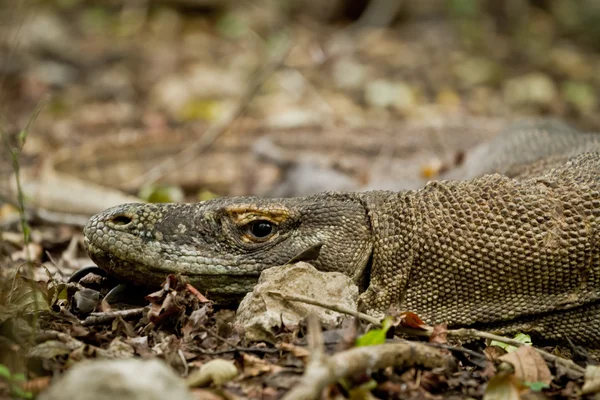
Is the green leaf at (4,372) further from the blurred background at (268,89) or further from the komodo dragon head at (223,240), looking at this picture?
the blurred background at (268,89)

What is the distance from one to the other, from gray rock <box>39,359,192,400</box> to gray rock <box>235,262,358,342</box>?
121 cm

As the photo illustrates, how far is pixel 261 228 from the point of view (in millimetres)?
4453

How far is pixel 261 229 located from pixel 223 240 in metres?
0.23

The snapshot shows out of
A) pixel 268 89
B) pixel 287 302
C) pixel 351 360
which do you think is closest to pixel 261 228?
pixel 287 302

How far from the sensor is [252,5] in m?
17.0

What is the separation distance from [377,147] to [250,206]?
576cm

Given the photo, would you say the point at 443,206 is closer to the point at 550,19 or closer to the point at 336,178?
the point at 336,178

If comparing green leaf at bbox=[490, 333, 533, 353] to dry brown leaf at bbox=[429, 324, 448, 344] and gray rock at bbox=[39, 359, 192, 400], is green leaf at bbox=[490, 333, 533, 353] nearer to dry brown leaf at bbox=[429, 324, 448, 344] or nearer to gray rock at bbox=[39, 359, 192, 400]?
dry brown leaf at bbox=[429, 324, 448, 344]

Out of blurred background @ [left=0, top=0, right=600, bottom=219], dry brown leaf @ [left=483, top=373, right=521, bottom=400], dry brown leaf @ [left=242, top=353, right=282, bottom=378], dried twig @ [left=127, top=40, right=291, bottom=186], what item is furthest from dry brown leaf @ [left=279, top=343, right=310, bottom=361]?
dried twig @ [left=127, top=40, right=291, bottom=186]

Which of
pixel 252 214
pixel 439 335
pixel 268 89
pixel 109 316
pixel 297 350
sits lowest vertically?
pixel 268 89

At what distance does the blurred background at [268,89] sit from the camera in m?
9.57

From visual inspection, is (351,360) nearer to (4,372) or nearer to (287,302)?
(287,302)

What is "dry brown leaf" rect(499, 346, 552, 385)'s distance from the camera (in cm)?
372

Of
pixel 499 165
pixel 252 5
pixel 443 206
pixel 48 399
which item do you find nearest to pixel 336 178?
pixel 499 165
